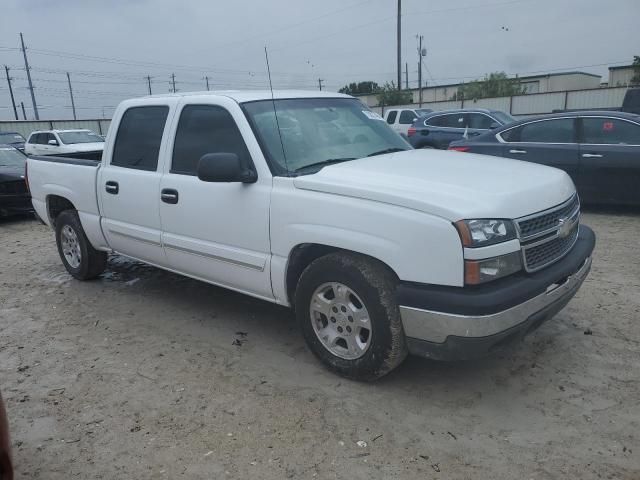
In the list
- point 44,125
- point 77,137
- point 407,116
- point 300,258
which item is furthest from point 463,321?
point 44,125

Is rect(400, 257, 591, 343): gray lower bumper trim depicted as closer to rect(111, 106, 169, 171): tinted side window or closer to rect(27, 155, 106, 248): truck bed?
rect(111, 106, 169, 171): tinted side window

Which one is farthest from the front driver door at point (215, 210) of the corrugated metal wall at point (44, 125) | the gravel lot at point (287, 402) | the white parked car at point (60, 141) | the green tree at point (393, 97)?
the green tree at point (393, 97)

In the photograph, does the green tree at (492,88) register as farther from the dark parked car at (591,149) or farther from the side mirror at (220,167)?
the side mirror at (220,167)

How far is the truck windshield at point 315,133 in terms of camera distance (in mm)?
3828

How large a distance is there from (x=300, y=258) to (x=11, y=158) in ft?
30.4

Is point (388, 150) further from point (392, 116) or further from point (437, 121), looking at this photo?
point (392, 116)

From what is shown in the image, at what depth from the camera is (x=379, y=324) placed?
3.23 meters

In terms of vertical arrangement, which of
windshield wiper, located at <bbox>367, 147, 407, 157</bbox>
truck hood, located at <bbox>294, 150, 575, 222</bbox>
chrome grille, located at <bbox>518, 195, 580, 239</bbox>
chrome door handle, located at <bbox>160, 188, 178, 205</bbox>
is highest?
windshield wiper, located at <bbox>367, 147, 407, 157</bbox>

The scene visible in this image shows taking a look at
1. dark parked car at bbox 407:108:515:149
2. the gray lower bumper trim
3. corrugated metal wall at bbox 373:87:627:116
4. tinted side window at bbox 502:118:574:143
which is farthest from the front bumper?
corrugated metal wall at bbox 373:87:627:116

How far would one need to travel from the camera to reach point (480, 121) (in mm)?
13242

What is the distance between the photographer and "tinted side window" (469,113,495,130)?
13.2 m

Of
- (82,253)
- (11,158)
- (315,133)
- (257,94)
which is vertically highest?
(257,94)

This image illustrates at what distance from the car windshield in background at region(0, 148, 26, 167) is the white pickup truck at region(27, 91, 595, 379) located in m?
6.47

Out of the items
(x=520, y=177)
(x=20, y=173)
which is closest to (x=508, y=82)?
(x=20, y=173)
